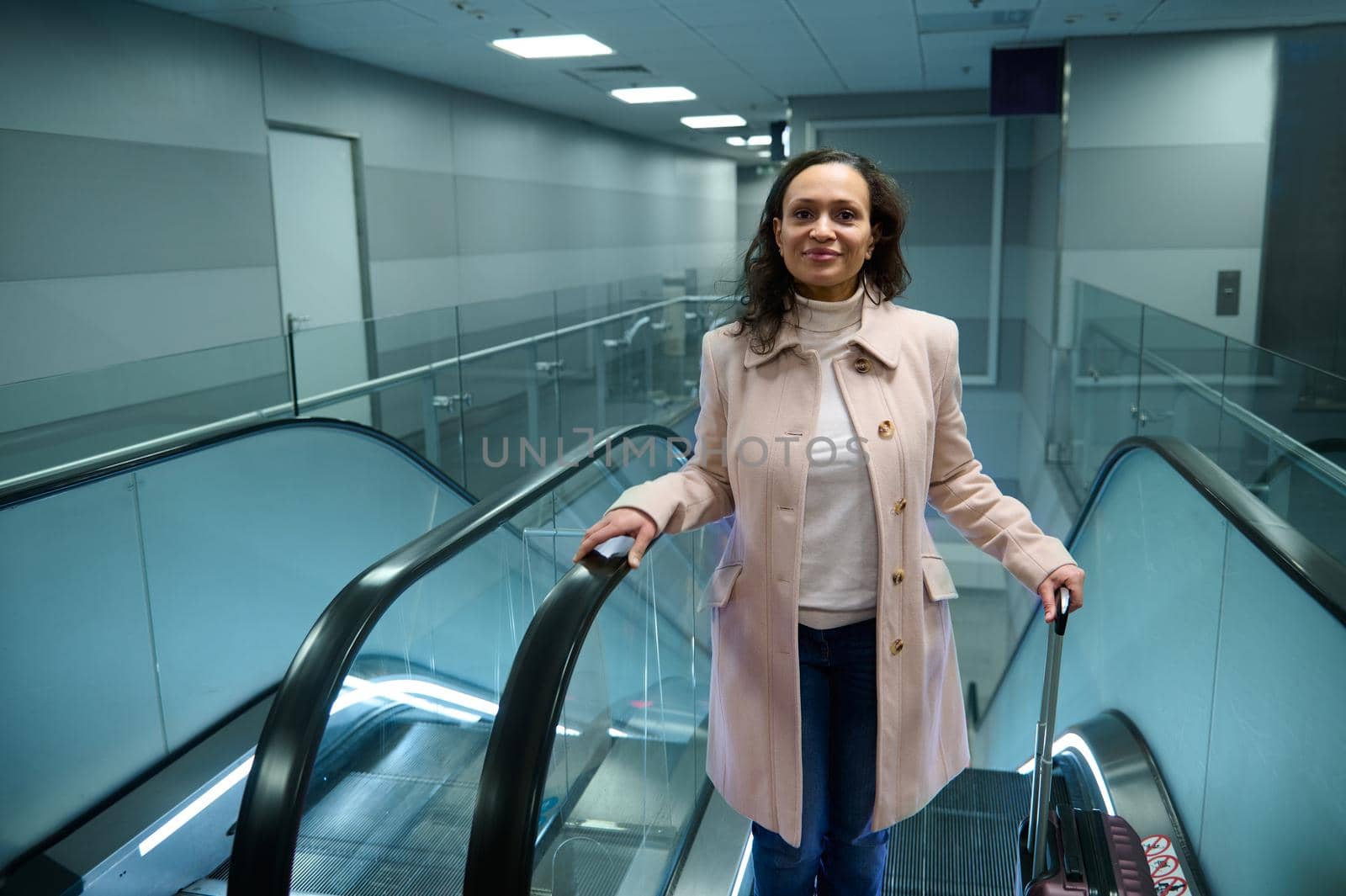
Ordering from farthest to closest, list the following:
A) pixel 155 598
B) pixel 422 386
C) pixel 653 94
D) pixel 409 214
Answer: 1. pixel 653 94
2. pixel 409 214
3. pixel 422 386
4. pixel 155 598

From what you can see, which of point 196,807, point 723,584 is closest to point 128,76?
point 196,807

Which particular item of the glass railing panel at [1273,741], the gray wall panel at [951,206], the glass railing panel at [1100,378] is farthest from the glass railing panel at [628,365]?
the glass railing panel at [1273,741]

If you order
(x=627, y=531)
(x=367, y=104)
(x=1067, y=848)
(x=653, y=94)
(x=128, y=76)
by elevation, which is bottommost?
(x=1067, y=848)

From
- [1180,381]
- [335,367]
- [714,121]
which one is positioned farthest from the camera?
[714,121]

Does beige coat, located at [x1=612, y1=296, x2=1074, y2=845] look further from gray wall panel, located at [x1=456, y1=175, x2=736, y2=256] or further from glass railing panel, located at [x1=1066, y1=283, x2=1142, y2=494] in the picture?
gray wall panel, located at [x1=456, y1=175, x2=736, y2=256]

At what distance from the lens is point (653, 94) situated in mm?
10289

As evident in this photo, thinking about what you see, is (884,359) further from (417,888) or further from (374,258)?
(374,258)

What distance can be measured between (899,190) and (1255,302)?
6617 mm

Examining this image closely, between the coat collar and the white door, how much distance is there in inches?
208

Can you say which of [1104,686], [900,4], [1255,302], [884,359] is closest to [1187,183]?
[1255,302]

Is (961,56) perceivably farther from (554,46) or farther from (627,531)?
(627,531)

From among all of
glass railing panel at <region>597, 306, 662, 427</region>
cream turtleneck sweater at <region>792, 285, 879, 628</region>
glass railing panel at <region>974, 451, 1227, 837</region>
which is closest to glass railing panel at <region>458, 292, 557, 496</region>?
glass railing panel at <region>597, 306, 662, 427</region>

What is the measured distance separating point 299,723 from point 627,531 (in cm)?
63

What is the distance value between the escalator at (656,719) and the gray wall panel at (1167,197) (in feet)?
14.5
